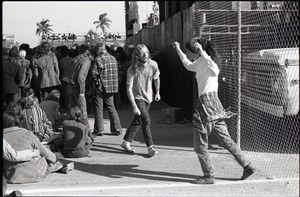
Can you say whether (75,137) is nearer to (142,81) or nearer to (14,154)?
(142,81)

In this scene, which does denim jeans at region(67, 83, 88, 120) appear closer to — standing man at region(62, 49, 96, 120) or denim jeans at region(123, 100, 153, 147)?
standing man at region(62, 49, 96, 120)

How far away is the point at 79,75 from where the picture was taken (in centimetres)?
778

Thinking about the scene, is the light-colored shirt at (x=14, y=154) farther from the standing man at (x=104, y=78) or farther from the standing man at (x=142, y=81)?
the standing man at (x=104, y=78)

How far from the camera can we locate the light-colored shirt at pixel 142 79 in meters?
6.53

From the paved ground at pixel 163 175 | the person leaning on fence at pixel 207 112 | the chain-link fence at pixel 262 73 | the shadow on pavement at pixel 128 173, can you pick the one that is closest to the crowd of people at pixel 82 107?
the person leaning on fence at pixel 207 112

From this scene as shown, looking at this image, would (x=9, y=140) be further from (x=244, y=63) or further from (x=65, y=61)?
(x=65, y=61)

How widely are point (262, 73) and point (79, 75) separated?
311 cm

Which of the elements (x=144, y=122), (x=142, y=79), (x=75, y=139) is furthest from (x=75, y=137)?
(x=142, y=79)

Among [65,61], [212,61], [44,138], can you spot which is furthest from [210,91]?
[65,61]

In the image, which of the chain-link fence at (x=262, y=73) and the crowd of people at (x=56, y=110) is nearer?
the crowd of people at (x=56, y=110)

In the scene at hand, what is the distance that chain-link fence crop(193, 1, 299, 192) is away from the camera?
6.54m

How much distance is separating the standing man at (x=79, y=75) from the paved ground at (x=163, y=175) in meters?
1.01

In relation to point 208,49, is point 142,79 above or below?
below

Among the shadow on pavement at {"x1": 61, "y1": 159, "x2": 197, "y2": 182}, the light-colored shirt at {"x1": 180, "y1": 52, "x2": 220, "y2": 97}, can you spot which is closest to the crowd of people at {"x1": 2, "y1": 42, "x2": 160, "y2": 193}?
the shadow on pavement at {"x1": 61, "y1": 159, "x2": 197, "y2": 182}
